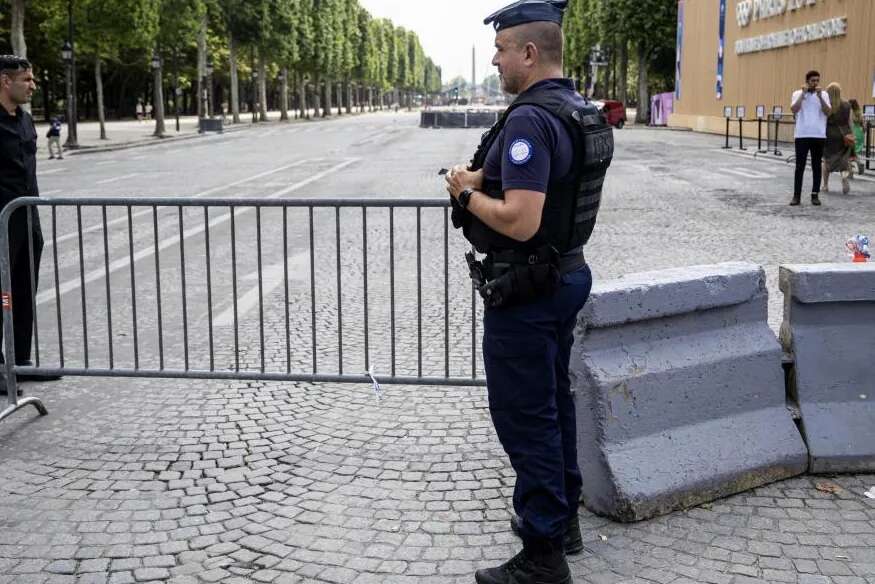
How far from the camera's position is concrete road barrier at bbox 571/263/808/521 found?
14.4ft

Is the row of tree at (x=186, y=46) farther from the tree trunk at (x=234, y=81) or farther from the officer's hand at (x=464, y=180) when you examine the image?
the officer's hand at (x=464, y=180)

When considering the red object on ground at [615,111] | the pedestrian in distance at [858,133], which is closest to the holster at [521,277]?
the pedestrian in distance at [858,133]

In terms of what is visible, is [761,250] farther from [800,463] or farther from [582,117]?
[582,117]

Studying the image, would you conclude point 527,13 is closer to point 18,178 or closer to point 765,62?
point 18,178

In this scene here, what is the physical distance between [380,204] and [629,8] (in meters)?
53.7

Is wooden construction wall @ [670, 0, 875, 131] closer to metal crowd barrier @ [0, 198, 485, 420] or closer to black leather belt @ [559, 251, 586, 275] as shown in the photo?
metal crowd barrier @ [0, 198, 485, 420]

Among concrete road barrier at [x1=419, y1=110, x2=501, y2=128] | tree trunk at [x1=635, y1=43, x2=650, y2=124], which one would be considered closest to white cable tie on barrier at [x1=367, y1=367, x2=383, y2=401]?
tree trunk at [x1=635, y1=43, x2=650, y2=124]

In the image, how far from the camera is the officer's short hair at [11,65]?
650 cm

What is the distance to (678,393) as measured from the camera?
4.58 metres

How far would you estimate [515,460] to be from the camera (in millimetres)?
3730

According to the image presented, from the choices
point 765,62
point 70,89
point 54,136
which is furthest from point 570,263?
point 70,89

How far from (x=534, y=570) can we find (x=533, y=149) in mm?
1480

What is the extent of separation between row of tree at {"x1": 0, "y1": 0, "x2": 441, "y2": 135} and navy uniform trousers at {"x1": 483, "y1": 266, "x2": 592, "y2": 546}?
3311 centimetres

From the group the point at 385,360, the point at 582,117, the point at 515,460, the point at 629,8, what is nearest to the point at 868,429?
the point at 515,460
